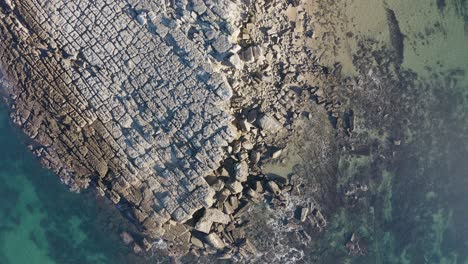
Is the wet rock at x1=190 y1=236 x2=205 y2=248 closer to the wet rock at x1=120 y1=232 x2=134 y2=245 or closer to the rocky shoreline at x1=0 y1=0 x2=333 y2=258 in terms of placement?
the rocky shoreline at x1=0 y1=0 x2=333 y2=258

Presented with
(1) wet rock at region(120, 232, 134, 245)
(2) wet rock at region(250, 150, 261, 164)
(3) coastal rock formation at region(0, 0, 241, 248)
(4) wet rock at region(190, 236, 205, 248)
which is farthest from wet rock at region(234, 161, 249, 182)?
(1) wet rock at region(120, 232, 134, 245)

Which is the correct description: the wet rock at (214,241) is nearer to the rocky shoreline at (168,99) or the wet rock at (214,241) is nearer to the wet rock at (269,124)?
the rocky shoreline at (168,99)

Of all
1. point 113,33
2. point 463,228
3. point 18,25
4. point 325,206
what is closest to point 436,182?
point 463,228

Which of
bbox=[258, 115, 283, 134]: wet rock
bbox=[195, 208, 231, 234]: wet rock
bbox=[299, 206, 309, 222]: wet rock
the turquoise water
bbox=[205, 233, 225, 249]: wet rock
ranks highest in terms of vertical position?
the turquoise water

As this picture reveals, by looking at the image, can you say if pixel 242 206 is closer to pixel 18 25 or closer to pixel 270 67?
pixel 270 67

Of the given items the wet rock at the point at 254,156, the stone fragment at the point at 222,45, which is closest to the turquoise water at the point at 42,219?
the wet rock at the point at 254,156

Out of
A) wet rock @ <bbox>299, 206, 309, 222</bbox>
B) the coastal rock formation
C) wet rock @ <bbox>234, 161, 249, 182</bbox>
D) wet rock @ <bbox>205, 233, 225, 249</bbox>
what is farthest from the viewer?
wet rock @ <bbox>299, 206, 309, 222</bbox>

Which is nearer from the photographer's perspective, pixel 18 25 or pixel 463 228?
pixel 18 25

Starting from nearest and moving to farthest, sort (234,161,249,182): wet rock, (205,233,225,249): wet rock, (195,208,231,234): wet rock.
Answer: (234,161,249,182): wet rock, (195,208,231,234): wet rock, (205,233,225,249): wet rock

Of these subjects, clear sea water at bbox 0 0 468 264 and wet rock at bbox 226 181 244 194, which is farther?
clear sea water at bbox 0 0 468 264
